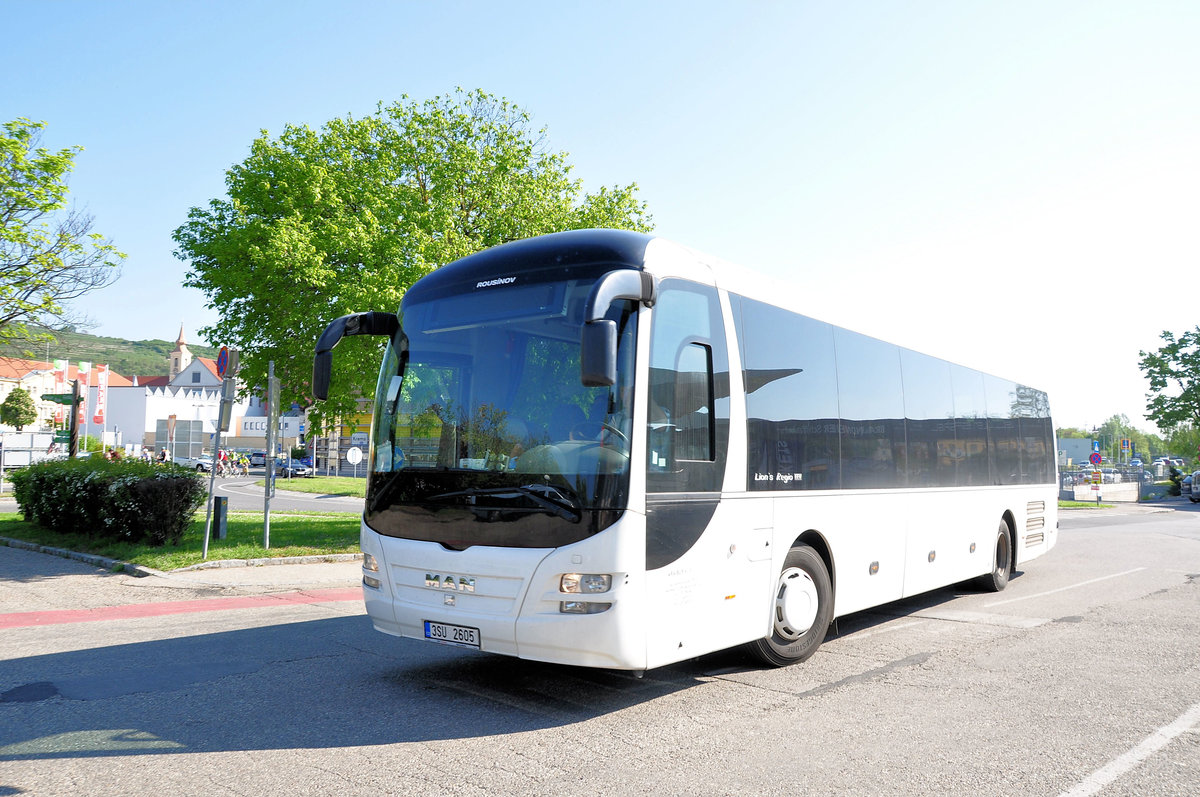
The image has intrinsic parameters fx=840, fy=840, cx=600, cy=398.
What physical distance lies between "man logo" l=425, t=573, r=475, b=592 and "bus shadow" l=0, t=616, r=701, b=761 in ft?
2.55

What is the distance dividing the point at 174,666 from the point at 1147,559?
55.7 ft

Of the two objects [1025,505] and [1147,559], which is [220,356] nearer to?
[1025,505]

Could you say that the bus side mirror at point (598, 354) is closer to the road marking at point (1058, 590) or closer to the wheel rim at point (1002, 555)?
the road marking at point (1058, 590)

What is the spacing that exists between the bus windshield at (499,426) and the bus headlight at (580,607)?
1.21 ft

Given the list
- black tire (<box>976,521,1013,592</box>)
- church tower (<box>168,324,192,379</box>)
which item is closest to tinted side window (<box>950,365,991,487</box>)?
black tire (<box>976,521,1013,592</box>)

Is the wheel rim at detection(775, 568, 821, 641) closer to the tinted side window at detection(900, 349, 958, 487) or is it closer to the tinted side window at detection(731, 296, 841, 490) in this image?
the tinted side window at detection(731, 296, 841, 490)

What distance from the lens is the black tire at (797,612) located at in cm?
658

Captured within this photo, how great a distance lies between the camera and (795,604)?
6672 mm

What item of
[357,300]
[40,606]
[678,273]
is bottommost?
[40,606]

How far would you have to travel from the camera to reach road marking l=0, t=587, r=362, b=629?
9086mm

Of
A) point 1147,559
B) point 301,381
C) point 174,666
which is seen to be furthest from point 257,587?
point 1147,559

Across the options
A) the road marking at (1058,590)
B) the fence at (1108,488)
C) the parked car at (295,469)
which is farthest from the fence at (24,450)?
the fence at (1108,488)

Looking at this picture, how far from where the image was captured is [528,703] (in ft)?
18.6

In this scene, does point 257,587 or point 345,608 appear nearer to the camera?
point 345,608
